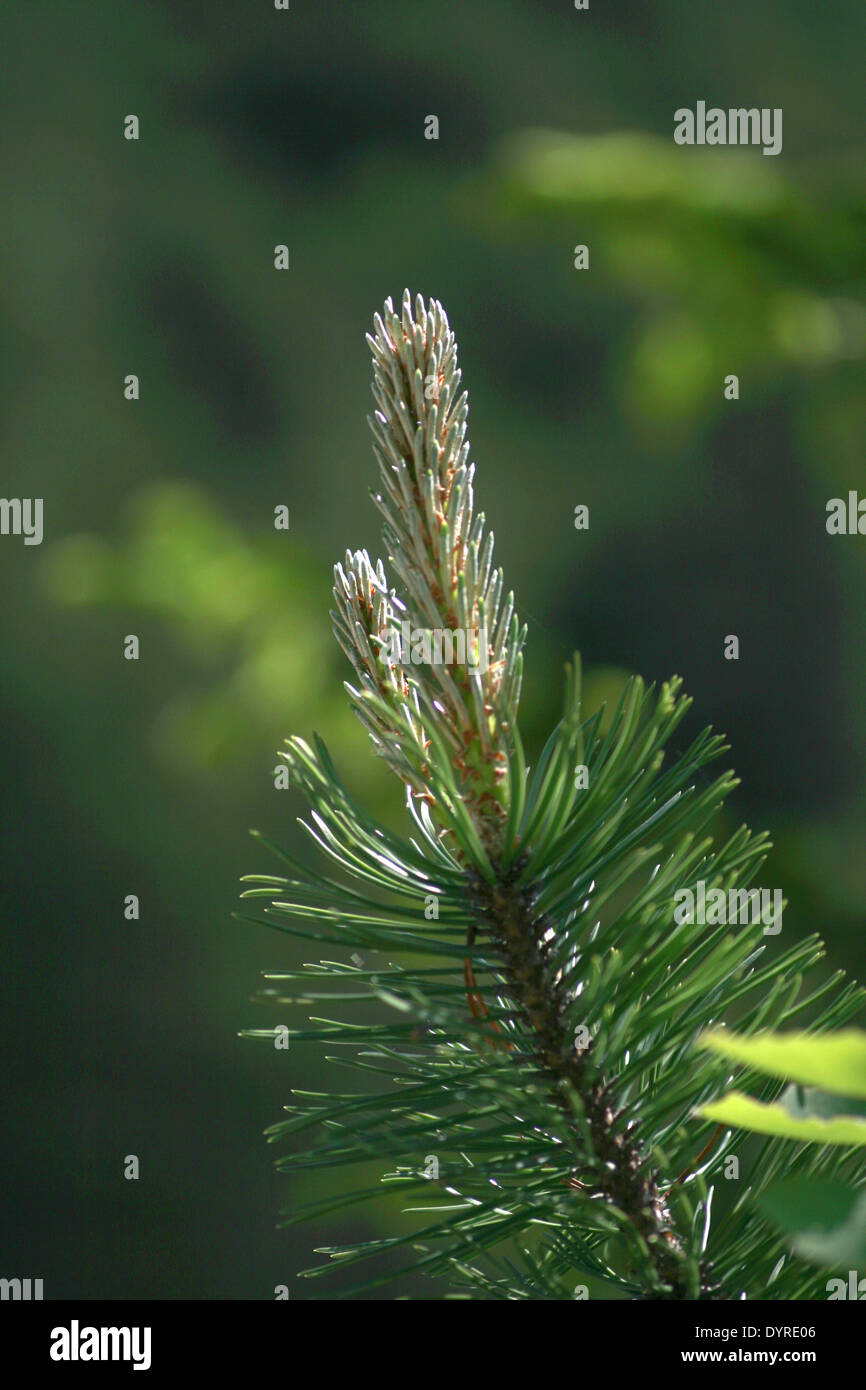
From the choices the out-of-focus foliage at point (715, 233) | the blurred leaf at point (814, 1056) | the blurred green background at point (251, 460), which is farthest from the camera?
the blurred green background at point (251, 460)

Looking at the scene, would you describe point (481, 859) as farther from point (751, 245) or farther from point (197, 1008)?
point (197, 1008)

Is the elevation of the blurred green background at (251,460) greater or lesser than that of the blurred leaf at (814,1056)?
greater

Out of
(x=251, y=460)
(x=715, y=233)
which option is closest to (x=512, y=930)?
(x=715, y=233)

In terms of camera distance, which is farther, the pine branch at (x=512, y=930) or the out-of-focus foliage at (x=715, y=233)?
the out-of-focus foliage at (x=715, y=233)

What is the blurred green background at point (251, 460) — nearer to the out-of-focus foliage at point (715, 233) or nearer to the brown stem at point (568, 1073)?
the out-of-focus foliage at point (715, 233)

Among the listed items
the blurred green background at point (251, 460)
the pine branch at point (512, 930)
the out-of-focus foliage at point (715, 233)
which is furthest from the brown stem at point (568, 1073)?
the blurred green background at point (251, 460)
